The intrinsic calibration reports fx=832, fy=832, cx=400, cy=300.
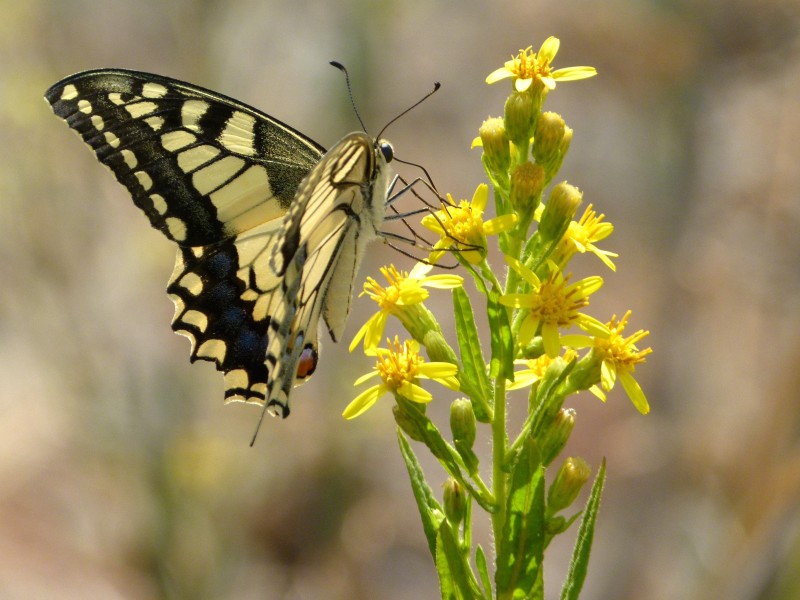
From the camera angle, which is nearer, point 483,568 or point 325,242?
point 483,568

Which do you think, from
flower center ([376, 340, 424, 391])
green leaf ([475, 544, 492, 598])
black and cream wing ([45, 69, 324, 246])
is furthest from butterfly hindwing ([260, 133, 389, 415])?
green leaf ([475, 544, 492, 598])

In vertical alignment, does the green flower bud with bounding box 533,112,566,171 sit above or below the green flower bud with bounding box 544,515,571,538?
above

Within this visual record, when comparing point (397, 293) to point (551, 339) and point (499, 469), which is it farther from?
point (499, 469)

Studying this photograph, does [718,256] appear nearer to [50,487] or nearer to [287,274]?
[50,487]

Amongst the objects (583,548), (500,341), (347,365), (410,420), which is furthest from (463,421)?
(347,365)

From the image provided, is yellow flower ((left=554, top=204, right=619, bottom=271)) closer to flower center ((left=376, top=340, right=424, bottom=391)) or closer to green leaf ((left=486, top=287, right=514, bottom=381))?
green leaf ((left=486, top=287, right=514, bottom=381))

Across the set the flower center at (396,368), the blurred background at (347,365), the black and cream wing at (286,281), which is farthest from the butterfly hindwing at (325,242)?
the blurred background at (347,365)

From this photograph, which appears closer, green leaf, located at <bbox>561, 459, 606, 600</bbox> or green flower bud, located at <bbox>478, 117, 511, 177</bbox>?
green leaf, located at <bbox>561, 459, 606, 600</bbox>

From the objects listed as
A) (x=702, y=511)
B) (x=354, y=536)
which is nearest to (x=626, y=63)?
(x=702, y=511)
